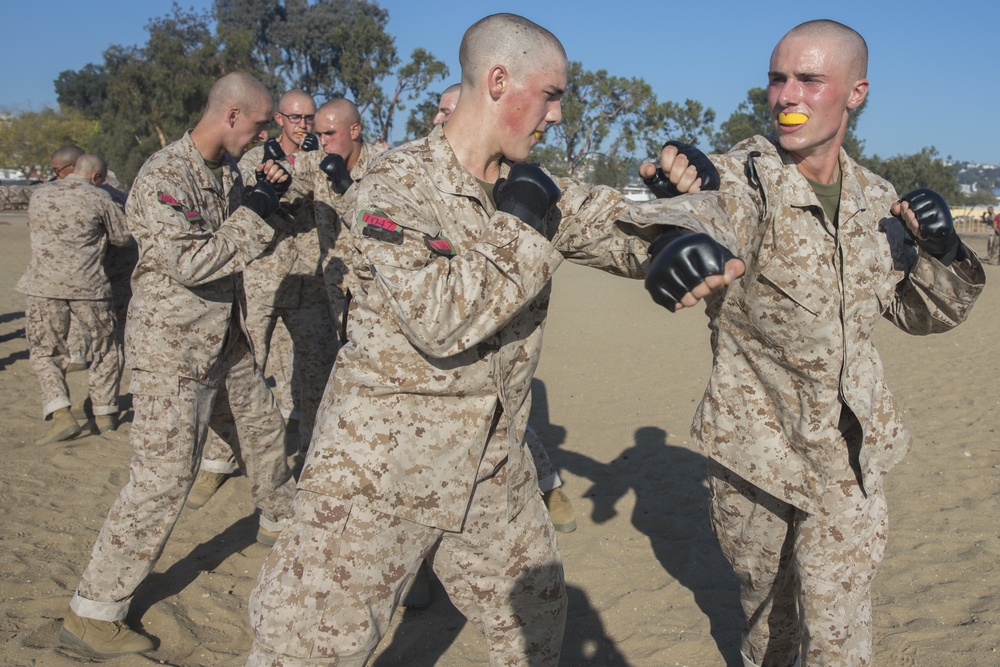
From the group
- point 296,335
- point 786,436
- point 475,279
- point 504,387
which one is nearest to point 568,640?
point 786,436

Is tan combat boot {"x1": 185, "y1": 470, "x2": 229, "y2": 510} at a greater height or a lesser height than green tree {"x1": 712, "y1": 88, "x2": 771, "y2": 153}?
lesser

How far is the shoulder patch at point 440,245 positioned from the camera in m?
2.39

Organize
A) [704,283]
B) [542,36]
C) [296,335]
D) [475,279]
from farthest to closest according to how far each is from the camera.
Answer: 1. [296,335]
2. [542,36]
3. [475,279]
4. [704,283]

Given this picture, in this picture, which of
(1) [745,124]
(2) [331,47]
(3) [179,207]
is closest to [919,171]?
(1) [745,124]

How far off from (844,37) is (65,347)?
696 cm

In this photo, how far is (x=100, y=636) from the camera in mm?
3719

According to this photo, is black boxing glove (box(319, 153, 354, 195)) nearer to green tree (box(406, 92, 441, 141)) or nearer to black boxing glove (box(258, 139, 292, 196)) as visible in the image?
black boxing glove (box(258, 139, 292, 196))

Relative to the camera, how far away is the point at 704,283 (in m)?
1.95

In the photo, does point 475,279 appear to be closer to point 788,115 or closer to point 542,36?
point 542,36

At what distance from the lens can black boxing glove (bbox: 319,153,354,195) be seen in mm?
5547

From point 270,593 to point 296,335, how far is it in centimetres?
414

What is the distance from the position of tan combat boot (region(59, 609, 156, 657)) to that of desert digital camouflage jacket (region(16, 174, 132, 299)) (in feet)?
14.6

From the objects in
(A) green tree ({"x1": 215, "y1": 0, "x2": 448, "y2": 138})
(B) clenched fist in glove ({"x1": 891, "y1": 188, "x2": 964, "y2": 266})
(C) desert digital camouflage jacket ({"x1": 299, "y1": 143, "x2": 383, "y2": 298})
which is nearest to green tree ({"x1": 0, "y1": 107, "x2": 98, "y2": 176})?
(A) green tree ({"x1": 215, "y1": 0, "x2": 448, "y2": 138})

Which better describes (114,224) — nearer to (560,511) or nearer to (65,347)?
(65,347)
